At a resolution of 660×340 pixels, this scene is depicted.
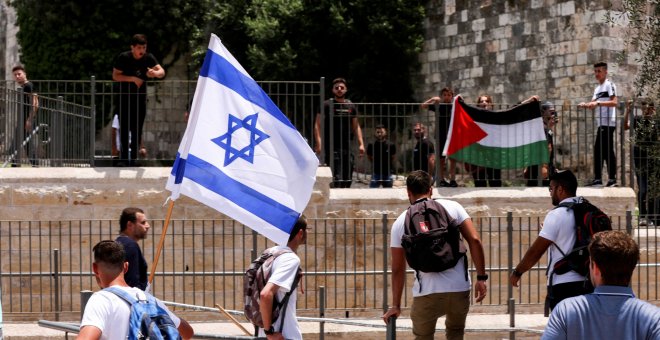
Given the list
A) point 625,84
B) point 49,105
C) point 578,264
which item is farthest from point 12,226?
point 625,84

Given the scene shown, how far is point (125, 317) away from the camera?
6262 mm

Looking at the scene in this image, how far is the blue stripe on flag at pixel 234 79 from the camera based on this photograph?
9.43 metres

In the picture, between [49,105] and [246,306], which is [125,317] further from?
[49,105]

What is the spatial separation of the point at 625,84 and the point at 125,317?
56.2ft

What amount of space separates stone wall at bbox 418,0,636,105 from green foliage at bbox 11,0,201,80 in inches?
218

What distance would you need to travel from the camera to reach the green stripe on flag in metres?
15.8

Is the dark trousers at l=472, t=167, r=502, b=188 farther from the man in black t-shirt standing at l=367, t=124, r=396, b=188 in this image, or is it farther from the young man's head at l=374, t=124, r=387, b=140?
the young man's head at l=374, t=124, r=387, b=140

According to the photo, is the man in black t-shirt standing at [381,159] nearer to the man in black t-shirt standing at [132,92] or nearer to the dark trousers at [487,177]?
the dark trousers at [487,177]

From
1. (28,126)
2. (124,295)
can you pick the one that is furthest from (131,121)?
(124,295)

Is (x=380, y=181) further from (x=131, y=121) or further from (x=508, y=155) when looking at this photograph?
(x=131, y=121)

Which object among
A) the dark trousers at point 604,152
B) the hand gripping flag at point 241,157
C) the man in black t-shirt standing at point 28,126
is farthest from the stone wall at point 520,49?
the hand gripping flag at point 241,157

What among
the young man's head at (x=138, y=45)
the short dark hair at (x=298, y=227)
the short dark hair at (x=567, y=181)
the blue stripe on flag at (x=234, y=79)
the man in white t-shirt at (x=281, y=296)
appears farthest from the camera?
the young man's head at (x=138, y=45)

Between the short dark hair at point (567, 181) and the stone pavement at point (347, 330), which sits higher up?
the short dark hair at point (567, 181)

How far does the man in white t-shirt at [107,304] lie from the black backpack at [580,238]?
10.4 ft
